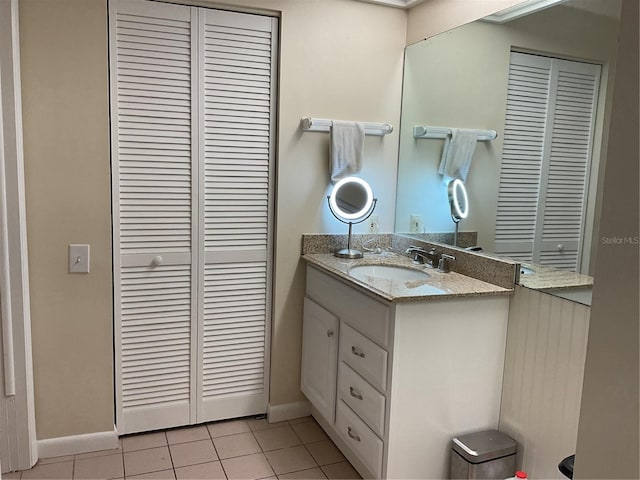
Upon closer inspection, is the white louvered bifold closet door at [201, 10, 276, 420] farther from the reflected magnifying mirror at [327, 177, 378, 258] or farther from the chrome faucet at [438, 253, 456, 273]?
the chrome faucet at [438, 253, 456, 273]

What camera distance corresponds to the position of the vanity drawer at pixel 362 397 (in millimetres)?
2035

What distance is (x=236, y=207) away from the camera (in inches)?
104

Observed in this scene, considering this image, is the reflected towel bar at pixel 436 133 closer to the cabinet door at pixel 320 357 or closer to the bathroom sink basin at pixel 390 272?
the bathroom sink basin at pixel 390 272

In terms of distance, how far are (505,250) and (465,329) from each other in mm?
400

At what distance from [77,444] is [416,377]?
163 cm

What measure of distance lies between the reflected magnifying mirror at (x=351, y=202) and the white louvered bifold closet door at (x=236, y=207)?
360 mm

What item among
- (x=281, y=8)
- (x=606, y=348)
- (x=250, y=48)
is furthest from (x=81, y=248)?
(x=606, y=348)

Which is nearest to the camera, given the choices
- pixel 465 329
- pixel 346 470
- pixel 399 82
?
pixel 465 329

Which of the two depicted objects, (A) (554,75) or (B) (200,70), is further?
(B) (200,70)

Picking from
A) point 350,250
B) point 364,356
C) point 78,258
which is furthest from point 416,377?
point 78,258

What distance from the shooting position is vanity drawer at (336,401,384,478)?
6.75 feet

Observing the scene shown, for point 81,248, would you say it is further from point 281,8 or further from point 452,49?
point 452,49

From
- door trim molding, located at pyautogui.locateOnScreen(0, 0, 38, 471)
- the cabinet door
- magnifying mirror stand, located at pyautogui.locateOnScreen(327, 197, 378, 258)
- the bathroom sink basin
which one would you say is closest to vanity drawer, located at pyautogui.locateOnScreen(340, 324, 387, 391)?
the cabinet door

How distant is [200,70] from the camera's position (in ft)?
8.11
